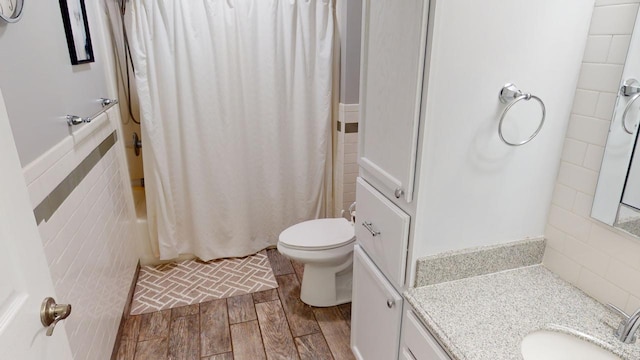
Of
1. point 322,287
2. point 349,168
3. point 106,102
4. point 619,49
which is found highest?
point 619,49

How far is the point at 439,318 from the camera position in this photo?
42.9 inches

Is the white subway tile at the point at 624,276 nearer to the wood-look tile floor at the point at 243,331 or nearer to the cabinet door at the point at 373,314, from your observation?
the cabinet door at the point at 373,314

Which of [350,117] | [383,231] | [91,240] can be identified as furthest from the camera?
[350,117]

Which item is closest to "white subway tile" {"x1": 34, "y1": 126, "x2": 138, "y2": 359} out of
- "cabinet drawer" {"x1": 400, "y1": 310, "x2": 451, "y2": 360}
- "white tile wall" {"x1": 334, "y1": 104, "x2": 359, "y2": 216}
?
"cabinet drawer" {"x1": 400, "y1": 310, "x2": 451, "y2": 360}

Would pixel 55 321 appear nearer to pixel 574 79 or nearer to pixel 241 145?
pixel 574 79

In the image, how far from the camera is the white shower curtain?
225 cm

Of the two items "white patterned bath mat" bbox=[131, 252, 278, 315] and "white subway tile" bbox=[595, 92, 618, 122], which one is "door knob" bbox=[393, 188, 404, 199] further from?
"white patterned bath mat" bbox=[131, 252, 278, 315]

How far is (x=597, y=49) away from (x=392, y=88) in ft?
1.91

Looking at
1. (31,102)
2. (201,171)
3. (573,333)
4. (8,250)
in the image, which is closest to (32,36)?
(31,102)

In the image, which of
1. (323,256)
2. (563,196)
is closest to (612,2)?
(563,196)

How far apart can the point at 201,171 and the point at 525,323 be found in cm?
203

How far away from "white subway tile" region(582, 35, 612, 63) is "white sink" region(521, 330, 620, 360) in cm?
78

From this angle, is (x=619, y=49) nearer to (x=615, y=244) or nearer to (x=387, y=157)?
(x=615, y=244)

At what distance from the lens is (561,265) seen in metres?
1.26
